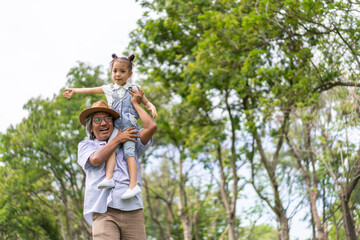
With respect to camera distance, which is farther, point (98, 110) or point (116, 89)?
point (116, 89)

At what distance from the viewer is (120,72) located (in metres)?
3.92

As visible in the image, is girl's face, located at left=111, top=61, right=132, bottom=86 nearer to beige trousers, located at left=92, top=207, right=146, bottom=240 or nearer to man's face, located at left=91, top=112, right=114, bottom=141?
man's face, located at left=91, top=112, right=114, bottom=141

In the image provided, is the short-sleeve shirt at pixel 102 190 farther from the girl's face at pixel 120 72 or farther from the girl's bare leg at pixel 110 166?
the girl's face at pixel 120 72

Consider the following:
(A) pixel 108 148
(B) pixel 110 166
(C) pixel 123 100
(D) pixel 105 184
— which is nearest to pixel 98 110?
(C) pixel 123 100

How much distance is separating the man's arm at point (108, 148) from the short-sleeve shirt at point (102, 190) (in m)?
0.07

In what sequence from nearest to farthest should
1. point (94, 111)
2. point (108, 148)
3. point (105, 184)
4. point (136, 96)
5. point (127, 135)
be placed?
point (105, 184) → point (108, 148) → point (127, 135) → point (94, 111) → point (136, 96)

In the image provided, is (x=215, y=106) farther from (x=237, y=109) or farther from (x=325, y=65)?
(x=325, y=65)

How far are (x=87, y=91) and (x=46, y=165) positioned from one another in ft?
48.0

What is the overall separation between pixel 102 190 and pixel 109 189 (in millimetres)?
52

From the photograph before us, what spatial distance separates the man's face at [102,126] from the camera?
3.80 m

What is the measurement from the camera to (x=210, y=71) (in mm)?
13641

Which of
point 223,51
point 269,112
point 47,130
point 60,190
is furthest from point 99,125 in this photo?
point 60,190

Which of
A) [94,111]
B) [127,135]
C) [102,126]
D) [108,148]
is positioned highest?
[94,111]

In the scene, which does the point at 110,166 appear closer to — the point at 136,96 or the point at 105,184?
the point at 105,184
